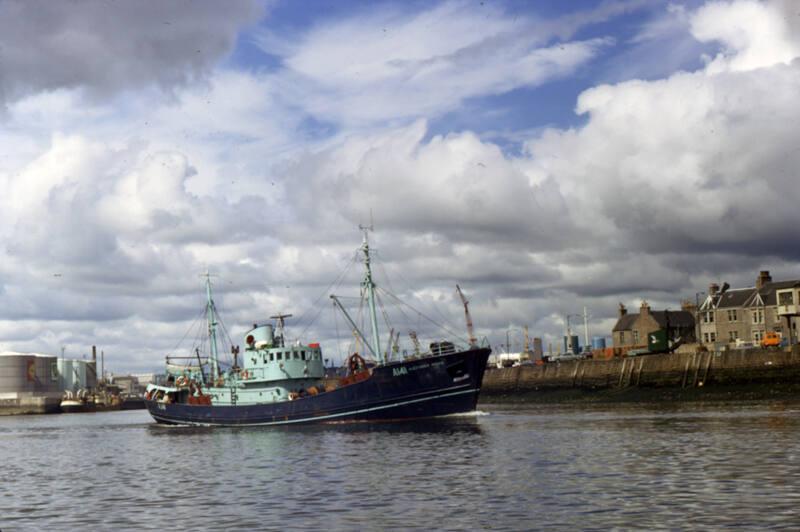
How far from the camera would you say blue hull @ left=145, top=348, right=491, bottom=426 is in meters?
76.9

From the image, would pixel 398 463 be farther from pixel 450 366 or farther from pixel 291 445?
pixel 450 366

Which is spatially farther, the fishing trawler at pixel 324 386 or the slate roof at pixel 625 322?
the slate roof at pixel 625 322

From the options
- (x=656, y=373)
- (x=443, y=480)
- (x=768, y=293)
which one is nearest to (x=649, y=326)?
(x=768, y=293)

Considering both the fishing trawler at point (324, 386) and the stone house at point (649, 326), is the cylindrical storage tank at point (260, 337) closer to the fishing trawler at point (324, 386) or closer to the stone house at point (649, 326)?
the fishing trawler at point (324, 386)

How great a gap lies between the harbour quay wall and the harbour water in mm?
28898

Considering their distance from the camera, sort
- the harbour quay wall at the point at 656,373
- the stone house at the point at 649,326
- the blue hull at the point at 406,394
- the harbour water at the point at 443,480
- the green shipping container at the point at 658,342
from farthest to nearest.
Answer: the stone house at the point at 649,326, the green shipping container at the point at 658,342, the harbour quay wall at the point at 656,373, the blue hull at the point at 406,394, the harbour water at the point at 443,480

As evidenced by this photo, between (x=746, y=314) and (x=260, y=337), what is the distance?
74573mm

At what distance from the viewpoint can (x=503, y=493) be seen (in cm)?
3175

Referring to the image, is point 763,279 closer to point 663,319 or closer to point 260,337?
point 663,319

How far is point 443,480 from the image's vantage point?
118 ft

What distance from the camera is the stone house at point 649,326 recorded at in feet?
481

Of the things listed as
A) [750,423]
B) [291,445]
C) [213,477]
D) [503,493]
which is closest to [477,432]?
[291,445]

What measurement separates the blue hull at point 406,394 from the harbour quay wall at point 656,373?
32.6m

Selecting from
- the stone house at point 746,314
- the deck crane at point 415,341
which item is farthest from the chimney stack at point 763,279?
the deck crane at point 415,341
